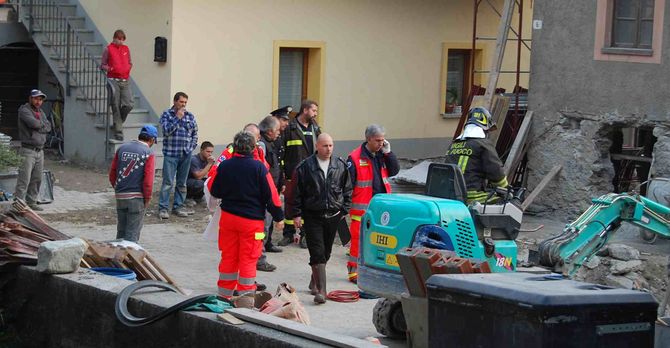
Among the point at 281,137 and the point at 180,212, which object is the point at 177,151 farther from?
the point at 281,137

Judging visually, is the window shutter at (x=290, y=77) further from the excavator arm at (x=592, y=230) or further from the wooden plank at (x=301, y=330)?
the wooden plank at (x=301, y=330)

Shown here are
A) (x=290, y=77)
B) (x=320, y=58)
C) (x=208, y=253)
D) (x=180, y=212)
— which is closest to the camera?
(x=208, y=253)

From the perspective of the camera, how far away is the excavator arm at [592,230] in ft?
36.0

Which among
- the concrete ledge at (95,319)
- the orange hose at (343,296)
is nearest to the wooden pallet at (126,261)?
the concrete ledge at (95,319)

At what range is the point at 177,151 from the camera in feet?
53.7

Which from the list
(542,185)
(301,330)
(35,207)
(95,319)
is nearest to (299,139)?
(35,207)

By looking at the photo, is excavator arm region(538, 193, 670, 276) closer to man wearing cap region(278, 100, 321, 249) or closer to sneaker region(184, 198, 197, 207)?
man wearing cap region(278, 100, 321, 249)

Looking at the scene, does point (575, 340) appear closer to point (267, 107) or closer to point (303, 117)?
point (303, 117)

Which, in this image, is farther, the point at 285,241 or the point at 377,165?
the point at 285,241

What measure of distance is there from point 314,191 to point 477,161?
1.69 meters

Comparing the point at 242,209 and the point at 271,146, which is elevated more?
the point at 271,146

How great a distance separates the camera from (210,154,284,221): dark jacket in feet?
34.4

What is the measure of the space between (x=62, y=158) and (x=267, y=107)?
385 cm

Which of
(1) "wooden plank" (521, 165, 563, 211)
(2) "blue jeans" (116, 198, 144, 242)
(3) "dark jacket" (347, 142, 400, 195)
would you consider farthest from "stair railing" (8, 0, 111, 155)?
(3) "dark jacket" (347, 142, 400, 195)
